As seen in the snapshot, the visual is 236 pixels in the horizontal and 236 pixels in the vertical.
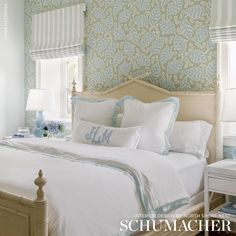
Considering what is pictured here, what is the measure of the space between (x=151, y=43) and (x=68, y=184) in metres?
2.13

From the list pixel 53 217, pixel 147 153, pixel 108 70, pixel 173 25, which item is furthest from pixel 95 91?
pixel 53 217

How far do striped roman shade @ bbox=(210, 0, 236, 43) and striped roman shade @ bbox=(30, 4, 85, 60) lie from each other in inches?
64.6

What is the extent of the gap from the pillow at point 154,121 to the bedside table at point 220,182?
1.38ft

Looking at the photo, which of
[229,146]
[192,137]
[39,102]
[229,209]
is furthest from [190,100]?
[39,102]

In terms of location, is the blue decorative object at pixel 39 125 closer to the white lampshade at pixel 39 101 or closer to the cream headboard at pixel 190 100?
the white lampshade at pixel 39 101

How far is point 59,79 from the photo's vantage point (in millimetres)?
4789

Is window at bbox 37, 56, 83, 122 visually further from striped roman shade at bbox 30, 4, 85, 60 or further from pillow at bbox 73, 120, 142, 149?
pillow at bbox 73, 120, 142, 149

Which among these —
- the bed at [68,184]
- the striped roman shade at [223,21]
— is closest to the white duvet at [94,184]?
the bed at [68,184]

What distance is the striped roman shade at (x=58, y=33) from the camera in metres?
4.26

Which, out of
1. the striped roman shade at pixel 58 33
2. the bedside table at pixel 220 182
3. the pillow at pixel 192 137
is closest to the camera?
the bedside table at pixel 220 182

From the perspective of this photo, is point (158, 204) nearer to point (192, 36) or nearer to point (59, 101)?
point (192, 36)

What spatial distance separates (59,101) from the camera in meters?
4.80

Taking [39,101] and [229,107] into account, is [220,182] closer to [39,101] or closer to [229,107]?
[229,107]

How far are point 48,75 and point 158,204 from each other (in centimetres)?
305
